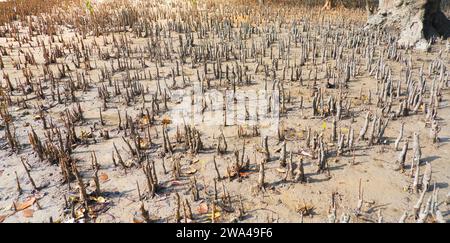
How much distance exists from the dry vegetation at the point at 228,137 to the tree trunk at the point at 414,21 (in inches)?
12.8

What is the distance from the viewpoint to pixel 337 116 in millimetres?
4297

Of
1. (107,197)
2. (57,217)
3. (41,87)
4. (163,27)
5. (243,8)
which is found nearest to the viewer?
(57,217)

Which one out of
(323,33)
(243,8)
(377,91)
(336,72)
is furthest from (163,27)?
(377,91)

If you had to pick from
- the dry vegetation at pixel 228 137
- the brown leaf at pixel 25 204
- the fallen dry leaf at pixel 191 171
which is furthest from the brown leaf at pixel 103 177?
the fallen dry leaf at pixel 191 171

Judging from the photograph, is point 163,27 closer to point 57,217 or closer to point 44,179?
point 44,179

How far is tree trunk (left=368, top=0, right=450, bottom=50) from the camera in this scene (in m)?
7.11

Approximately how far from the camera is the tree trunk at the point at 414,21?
7113 millimetres

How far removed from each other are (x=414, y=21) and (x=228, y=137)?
18.7 ft

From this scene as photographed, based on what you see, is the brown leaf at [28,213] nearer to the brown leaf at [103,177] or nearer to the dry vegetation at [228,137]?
the dry vegetation at [228,137]

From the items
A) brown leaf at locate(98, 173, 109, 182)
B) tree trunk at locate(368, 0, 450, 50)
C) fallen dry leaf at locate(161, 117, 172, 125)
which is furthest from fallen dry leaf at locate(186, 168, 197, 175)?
tree trunk at locate(368, 0, 450, 50)

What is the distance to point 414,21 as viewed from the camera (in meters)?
7.28

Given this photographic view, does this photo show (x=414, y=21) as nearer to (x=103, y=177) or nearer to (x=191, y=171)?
(x=191, y=171)

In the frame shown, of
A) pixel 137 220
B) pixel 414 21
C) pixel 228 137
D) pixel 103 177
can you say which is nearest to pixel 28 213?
pixel 103 177
